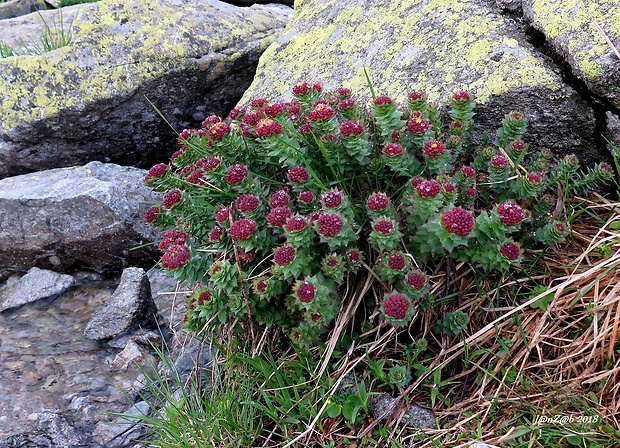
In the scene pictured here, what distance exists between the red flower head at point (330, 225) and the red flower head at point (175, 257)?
70 cm

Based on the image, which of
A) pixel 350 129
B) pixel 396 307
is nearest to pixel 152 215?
pixel 350 129

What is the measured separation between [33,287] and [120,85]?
6.36 ft

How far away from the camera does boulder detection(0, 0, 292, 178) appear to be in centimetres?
477

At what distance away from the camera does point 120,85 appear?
190 inches

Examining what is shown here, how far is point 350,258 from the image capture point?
2457 millimetres

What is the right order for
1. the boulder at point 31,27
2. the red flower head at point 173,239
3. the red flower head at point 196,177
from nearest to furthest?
1. the red flower head at point 173,239
2. the red flower head at point 196,177
3. the boulder at point 31,27

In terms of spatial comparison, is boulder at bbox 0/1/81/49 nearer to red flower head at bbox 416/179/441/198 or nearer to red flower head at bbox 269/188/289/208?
red flower head at bbox 269/188/289/208

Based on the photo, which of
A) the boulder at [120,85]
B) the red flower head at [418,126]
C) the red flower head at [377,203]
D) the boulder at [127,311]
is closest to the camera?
the red flower head at [377,203]

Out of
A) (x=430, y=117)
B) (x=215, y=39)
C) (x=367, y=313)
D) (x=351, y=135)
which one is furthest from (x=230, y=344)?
(x=215, y=39)

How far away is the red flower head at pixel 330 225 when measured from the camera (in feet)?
7.50

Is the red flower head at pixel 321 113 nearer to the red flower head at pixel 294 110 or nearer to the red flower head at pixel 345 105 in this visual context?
the red flower head at pixel 345 105

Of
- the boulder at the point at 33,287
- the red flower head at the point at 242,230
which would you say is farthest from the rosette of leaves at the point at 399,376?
the boulder at the point at 33,287

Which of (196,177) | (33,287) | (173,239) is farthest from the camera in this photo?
(33,287)

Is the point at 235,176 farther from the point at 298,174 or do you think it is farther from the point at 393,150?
the point at 393,150
